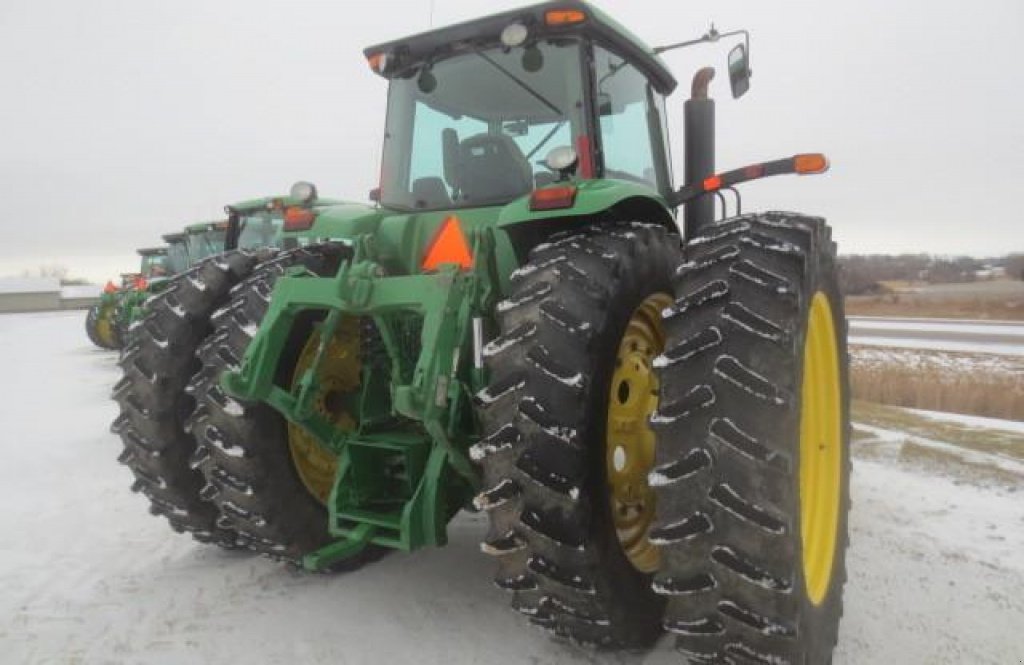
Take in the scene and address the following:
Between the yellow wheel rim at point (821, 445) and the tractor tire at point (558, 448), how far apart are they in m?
0.79

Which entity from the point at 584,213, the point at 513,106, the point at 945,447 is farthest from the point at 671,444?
the point at 945,447

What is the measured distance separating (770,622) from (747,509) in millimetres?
322

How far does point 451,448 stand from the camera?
2.53 m

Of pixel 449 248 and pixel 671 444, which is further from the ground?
pixel 449 248

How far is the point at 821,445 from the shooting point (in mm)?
2932

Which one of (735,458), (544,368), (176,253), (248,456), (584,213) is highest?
(176,253)

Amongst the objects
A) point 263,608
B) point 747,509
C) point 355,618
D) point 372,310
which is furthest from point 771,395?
point 263,608

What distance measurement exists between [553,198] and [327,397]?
1.59 metres

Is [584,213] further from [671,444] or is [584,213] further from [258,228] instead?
[258,228]

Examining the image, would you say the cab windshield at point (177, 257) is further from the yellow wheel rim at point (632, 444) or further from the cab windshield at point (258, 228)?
the yellow wheel rim at point (632, 444)

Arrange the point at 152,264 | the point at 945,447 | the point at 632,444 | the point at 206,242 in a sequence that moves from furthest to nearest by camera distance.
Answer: the point at 152,264 < the point at 206,242 < the point at 945,447 < the point at 632,444

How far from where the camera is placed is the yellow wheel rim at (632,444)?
250 centimetres

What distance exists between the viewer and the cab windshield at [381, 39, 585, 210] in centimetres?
325

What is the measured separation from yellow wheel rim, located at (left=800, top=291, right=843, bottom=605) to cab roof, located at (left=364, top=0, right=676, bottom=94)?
154cm
